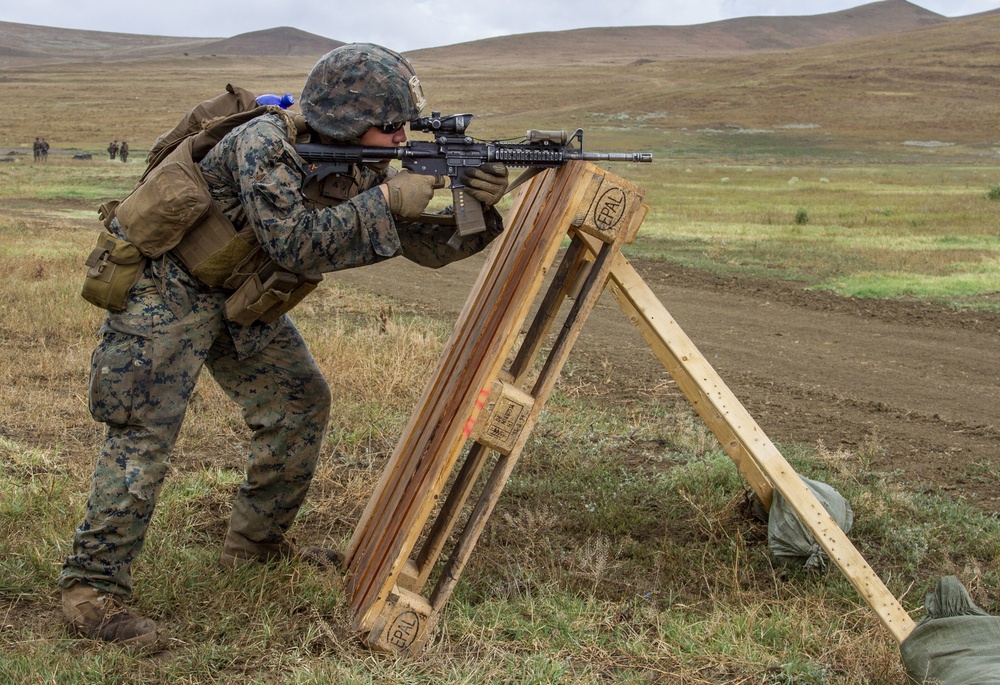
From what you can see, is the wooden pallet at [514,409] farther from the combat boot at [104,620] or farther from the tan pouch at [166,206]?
the tan pouch at [166,206]

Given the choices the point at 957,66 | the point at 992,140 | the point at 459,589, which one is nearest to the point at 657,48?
the point at 957,66

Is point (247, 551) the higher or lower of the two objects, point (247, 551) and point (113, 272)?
the lower

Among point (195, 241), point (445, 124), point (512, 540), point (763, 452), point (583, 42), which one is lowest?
point (512, 540)

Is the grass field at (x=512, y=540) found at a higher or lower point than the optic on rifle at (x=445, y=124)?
lower

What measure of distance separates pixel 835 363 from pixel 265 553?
5.51 m

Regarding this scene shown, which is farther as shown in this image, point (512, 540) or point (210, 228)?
point (512, 540)

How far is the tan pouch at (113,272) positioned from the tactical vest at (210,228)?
48 mm

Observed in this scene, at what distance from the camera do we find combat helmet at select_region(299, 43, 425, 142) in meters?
3.40

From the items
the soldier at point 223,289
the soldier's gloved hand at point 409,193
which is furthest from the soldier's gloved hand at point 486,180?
the soldier's gloved hand at point 409,193

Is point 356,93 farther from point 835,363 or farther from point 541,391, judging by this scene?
point 835,363

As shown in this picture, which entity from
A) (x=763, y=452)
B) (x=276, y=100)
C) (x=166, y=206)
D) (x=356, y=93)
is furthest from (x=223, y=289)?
(x=763, y=452)

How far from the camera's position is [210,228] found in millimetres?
3488

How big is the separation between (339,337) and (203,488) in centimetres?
257

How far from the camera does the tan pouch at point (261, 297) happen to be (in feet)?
11.3
